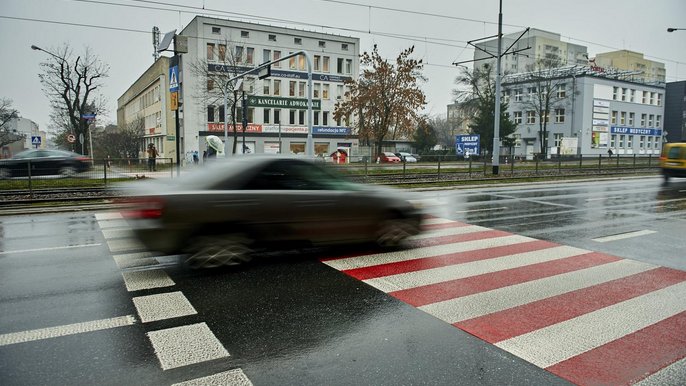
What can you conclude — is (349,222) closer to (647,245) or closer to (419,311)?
(419,311)

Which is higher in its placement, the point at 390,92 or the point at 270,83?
the point at 270,83

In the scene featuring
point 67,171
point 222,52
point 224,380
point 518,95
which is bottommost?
point 224,380

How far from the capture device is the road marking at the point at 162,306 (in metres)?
4.36

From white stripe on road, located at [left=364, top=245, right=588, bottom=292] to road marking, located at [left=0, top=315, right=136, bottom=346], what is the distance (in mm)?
2664

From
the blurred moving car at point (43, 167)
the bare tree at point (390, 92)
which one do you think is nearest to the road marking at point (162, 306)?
the blurred moving car at point (43, 167)

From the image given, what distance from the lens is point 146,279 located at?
553 cm

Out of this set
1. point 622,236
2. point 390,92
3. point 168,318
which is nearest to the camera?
point 168,318

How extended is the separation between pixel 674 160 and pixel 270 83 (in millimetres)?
41561

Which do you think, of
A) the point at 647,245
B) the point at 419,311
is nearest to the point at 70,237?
the point at 419,311

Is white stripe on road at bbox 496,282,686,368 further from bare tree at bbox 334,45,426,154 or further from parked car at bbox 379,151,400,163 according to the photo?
bare tree at bbox 334,45,426,154

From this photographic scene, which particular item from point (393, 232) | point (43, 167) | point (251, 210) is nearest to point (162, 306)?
point (251, 210)

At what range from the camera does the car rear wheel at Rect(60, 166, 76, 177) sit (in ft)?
54.4

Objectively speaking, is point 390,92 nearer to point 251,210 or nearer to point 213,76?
point 213,76

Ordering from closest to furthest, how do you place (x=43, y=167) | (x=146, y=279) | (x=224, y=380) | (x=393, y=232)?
(x=224, y=380)
(x=146, y=279)
(x=393, y=232)
(x=43, y=167)
